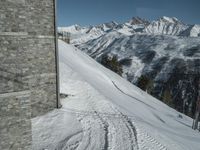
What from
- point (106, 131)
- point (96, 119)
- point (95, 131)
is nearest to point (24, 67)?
point (95, 131)

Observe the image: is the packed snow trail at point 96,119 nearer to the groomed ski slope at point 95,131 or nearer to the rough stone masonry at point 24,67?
the groomed ski slope at point 95,131

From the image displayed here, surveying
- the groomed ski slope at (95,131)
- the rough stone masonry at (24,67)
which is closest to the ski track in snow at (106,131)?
the groomed ski slope at (95,131)

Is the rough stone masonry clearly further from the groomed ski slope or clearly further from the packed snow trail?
the packed snow trail

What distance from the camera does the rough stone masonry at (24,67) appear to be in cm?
1172

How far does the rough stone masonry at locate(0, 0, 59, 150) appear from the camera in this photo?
11719 mm

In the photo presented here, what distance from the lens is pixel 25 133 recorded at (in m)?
12.1

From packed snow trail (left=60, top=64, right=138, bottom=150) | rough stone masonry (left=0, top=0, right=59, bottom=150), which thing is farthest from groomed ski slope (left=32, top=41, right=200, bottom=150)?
rough stone masonry (left=0, top=0, right=59, bottom=150)

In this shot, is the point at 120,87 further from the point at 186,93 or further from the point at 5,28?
the point at 186,93

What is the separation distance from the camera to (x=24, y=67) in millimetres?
17688

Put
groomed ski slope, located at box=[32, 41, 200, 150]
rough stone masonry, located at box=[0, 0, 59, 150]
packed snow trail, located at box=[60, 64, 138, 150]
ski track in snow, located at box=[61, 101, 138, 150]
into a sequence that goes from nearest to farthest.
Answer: rough stone masonry, located at box=[0, 0, 59, 150] < ski track in snow, located at box=[61, 101, 138, 150] < groomed ski slope, located at box=[32, 41, 200, 150] < packed snow trail, located at box=[60, 64, 138, 150]

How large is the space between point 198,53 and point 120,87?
6237 inches

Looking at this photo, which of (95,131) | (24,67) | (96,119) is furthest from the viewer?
(96,119)

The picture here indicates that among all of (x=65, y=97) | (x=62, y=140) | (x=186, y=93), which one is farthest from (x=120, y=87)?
(x=186, y=93)

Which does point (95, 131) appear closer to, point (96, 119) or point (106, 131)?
point (106, 131)
